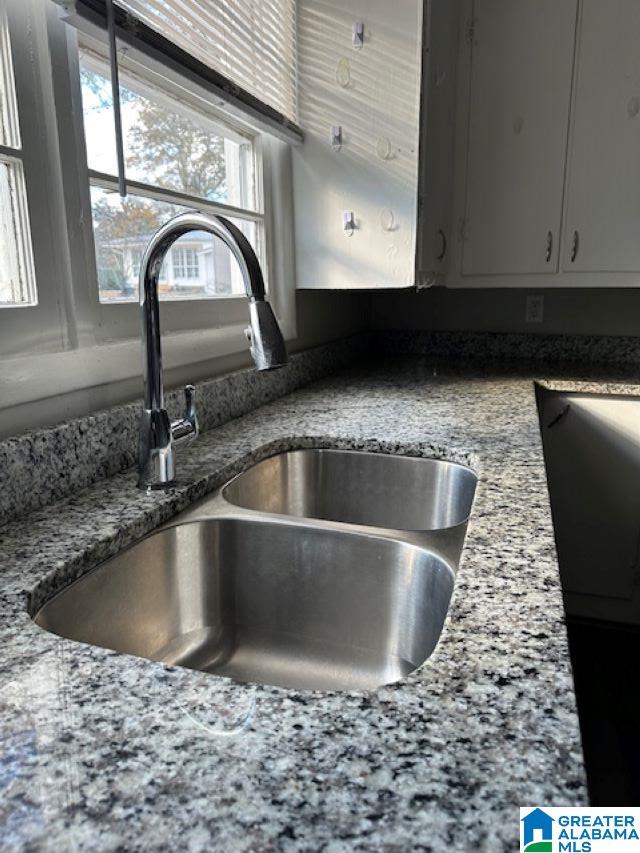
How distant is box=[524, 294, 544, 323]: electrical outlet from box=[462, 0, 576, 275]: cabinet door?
1.30 ft

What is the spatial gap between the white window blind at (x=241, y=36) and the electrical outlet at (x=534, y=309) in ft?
4.20

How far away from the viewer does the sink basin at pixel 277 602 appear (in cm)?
76

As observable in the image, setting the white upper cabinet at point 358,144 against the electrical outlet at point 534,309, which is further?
the electrical outlet at point 534,309

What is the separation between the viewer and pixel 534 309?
8.14ft

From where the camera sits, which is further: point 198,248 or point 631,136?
point 631,136

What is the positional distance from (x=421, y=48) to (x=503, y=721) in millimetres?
1582

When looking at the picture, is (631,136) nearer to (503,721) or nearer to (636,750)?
(636,750)

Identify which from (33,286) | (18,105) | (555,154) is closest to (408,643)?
(33,286)

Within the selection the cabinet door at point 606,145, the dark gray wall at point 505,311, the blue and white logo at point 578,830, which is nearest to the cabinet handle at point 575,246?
the cabinet door at point 606,145

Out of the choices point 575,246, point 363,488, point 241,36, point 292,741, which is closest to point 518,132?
point 575,246

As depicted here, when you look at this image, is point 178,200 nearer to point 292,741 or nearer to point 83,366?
point 83,366

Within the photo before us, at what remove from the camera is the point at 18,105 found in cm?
83

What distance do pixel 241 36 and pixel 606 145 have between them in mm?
1226

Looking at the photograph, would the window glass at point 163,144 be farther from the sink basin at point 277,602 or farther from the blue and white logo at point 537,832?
the blue and white logo at point 537,832
